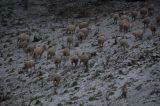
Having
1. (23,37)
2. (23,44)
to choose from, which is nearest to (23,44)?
(23,44)

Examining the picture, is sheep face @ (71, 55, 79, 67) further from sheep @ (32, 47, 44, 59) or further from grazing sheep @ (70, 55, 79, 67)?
sheep @ (32, 47, 44, 59)

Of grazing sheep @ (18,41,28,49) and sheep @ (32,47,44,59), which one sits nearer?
sheep @ (32,47,44,59)

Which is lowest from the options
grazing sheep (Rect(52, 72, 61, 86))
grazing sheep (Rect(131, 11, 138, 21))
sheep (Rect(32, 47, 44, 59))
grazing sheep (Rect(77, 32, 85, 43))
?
grazing sheep (Rect(52, 72, 61, 86))

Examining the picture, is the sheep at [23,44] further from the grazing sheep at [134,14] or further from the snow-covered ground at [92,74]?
the grazing sheep at [134,14]

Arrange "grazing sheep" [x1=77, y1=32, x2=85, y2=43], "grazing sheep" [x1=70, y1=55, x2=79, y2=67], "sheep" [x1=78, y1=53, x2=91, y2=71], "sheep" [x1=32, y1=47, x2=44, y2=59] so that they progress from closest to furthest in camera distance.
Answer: "sheep" [x1=78, y1=53, x2=91, y2=71]
"grazing sheep" [x1=70, y1=55, x2=79, y2=67]
"sheep" [x1=32, y1=47, x2=44, y2=59]
"grazing sheep" [x1=77, y1=32, x2=85, y2=43]

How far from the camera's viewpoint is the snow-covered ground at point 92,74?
14.8 metres

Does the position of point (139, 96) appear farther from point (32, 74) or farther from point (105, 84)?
point (32, 74)

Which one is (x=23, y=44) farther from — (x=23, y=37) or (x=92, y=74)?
(x=92, y=74)

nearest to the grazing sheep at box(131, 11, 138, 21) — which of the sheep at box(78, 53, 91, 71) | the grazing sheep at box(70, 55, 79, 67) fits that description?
the sheep at box(78, 53, 91, 71)

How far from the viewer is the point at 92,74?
17.6 metres

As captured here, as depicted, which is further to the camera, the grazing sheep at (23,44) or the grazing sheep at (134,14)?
the grazing sheep at (134,14)

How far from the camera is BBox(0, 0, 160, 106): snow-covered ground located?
14.8 meters

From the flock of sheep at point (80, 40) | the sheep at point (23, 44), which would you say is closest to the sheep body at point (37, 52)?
the flock of sheep at point (80, 40)

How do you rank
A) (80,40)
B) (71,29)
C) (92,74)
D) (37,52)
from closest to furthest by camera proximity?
(92,74), (37,52), (80,40), (71,29)
